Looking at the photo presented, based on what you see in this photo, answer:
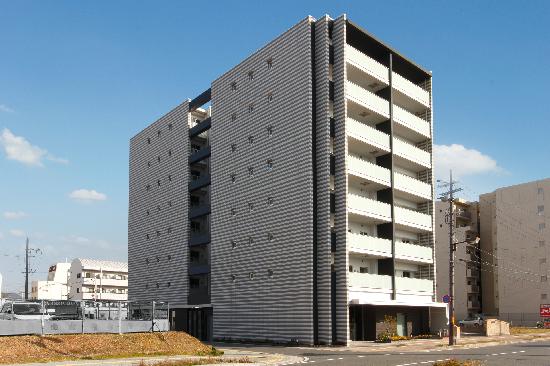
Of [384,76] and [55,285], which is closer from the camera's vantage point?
[384,76]

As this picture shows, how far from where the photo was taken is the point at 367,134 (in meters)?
52.4

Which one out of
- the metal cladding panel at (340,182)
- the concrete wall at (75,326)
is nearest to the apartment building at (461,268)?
the metal cladding panel at (340,182)

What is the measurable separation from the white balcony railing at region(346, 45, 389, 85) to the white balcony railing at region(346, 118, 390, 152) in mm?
4896

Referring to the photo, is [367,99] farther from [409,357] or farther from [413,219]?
[409,357]

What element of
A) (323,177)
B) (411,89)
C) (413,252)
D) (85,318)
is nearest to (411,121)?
(411,89)

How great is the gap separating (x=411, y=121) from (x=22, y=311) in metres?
38.5

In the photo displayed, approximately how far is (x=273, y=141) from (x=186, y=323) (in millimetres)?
24053

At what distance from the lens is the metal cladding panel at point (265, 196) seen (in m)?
49.4

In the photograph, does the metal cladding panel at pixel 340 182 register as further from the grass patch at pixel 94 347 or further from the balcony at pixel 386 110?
Result: the grass patch at pixel 94 347

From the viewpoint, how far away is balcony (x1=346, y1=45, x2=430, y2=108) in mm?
52000

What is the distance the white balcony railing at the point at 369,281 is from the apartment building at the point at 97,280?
105m

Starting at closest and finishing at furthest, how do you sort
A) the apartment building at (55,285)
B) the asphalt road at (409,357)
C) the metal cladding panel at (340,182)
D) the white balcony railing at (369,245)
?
the asphalt road at (409,357) → the metal cladding panel at (340,182) → the white balcony railing at (369,245) → the apartment building at (55,285)

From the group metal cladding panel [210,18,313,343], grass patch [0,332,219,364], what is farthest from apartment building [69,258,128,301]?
grass patch [0,332,219,364]

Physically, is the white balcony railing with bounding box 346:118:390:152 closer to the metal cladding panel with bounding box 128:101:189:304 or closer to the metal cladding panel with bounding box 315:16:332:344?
the metal cladding panel with bounding box 315:16:332:344
